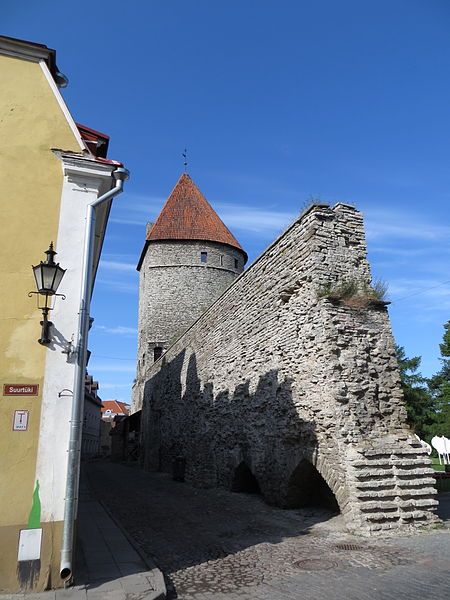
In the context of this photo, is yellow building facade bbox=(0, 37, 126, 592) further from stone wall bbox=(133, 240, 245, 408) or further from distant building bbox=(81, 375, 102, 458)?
distant building bbox=(81, 375, 102, 458)

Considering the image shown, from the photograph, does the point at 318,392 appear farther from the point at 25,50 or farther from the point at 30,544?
the point at 25,50

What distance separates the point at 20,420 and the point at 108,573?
211 centimetres

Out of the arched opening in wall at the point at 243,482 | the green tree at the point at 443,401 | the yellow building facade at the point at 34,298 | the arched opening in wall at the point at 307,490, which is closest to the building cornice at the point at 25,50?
the yellow building facade at the point at 34,298

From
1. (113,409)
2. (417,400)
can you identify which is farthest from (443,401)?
(113,409)

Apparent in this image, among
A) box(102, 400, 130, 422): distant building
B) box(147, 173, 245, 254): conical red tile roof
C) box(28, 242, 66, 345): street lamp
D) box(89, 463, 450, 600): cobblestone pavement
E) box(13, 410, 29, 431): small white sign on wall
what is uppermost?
box(147, 173, 245, 254): conical red tile roof

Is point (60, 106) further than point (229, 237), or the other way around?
point (229, 237)

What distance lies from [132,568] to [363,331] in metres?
6.02

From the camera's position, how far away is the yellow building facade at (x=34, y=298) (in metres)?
4.80

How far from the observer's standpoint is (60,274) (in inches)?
206

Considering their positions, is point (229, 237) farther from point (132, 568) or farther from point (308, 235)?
point (132, 568)

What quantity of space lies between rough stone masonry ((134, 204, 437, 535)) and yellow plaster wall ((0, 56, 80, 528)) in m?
5.29

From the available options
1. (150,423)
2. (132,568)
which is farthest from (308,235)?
(150,423)

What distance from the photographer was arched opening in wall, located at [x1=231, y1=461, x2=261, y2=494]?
1316 cm

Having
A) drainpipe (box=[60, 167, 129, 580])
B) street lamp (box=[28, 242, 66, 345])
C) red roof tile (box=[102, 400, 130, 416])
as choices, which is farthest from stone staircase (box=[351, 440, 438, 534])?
red roof tile (box=[102, 400, 130, 416])
